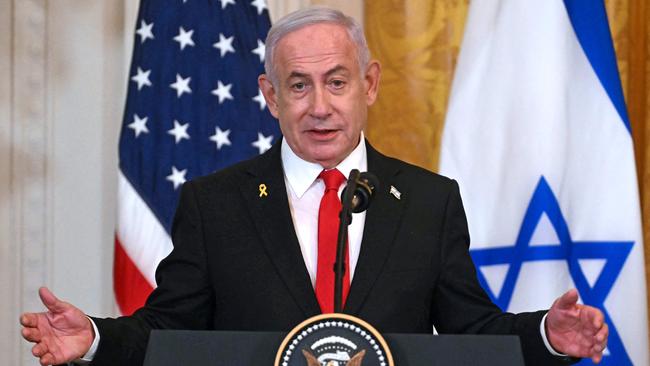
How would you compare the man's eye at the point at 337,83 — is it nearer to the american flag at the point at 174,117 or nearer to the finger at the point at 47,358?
the finger at the point at 47,358

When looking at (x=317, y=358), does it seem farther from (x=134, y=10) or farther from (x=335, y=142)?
(x=134, y=10)

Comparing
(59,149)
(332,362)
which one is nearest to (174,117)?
(59,149)

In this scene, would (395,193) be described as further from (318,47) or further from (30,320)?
(30,320)

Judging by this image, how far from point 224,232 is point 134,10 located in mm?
2028

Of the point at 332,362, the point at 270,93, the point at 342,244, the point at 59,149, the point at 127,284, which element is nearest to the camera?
the point at 332,362

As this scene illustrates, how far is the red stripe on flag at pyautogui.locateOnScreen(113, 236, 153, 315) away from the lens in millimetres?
4008

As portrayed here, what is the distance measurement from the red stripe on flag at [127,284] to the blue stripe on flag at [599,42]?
185 cm

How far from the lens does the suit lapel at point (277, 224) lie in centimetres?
236

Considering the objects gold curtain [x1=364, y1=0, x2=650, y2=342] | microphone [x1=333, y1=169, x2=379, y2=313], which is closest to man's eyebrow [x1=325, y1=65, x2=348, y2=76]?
microphone [x1=333, y1=169, x2=379, y2=313]

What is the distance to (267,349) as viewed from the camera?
1.80 meters

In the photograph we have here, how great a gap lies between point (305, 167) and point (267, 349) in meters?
0.87

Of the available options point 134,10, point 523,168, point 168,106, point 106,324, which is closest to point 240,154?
point 168,106

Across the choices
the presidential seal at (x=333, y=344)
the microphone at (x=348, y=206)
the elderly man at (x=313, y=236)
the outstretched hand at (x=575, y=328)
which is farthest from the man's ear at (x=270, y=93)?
the presidential seal at (x=333, y=344)

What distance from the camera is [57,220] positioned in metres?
4.38
